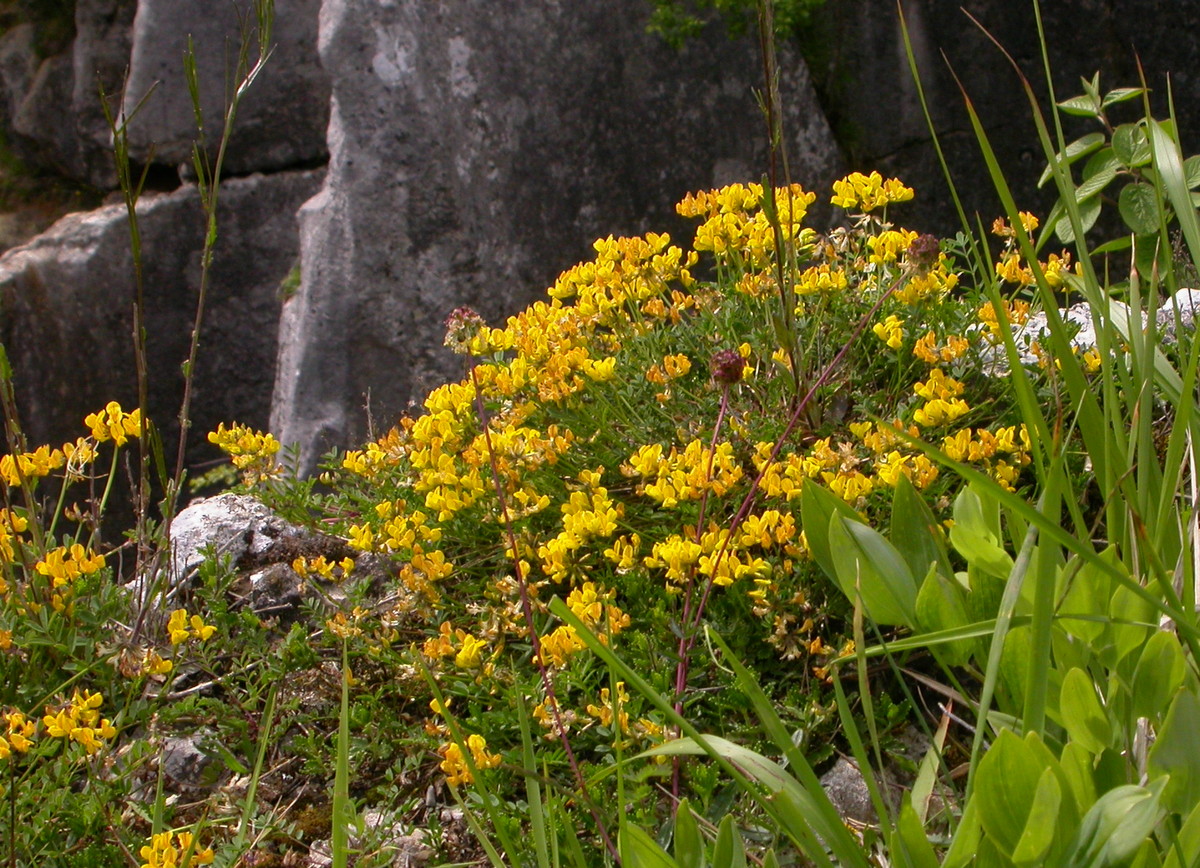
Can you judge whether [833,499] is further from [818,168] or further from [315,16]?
[315,16]

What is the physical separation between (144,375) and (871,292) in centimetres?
160

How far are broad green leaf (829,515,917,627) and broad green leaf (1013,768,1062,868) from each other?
322 millimetres

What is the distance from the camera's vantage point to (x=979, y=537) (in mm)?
1267

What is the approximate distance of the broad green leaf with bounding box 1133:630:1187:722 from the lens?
1034mm

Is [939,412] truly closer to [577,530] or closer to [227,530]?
[577,530]

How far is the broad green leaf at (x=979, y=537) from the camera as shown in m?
1.25

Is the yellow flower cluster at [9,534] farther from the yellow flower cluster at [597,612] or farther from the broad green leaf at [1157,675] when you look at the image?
the broad green leaf at [1157,675]

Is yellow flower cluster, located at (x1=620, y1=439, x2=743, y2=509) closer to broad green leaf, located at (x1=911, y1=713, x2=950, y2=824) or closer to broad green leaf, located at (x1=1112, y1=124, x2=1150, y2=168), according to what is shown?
broad green leaf, located at (x1=911, y1=713, x2=950, y2=824)

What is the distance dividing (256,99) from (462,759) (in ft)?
19.2

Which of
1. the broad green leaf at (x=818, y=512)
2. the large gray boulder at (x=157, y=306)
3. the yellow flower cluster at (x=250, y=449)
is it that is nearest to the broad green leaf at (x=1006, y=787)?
the broad green leaf at (x=818, y=512)

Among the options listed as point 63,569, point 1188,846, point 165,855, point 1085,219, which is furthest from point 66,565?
point 1085,219

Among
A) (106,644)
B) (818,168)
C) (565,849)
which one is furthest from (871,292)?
(818,168)

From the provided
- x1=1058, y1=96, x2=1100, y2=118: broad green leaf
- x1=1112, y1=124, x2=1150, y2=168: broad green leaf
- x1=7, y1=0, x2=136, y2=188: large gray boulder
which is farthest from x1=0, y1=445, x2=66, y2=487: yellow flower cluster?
x1=7, y1=0, x2=136, y2=188: large gray boulder

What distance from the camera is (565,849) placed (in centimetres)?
152
